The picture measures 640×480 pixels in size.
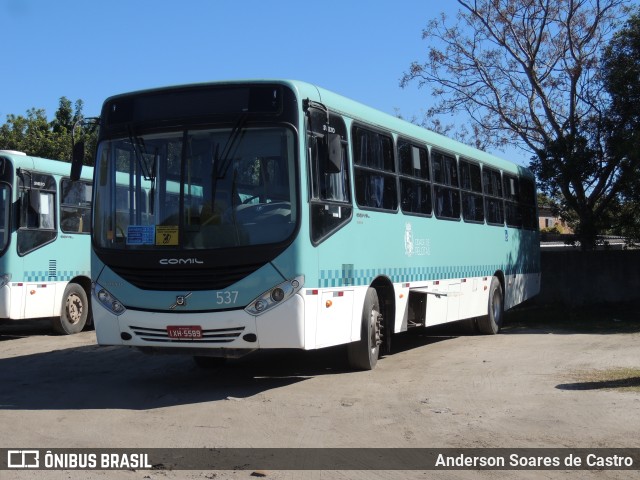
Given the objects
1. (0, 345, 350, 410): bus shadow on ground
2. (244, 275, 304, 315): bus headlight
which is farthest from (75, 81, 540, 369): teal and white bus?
(0, 345, 350, 410): bus shadow on ground

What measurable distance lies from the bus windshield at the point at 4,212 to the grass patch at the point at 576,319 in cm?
1052

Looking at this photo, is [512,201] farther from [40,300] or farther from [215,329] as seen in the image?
[215,329]

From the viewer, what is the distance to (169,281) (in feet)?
30.7

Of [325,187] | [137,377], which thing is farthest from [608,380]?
[137,377]

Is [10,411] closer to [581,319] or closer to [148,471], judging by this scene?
[148,471]

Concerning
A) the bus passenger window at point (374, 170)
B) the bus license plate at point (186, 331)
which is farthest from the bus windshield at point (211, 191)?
the bus passenger window at point (374, 170)

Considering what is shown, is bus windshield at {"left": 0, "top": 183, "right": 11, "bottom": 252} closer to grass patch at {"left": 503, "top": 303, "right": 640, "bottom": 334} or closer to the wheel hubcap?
the wheel hubcap

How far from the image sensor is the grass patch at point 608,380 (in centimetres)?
961

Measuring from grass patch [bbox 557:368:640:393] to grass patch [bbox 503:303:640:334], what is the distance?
249 inches

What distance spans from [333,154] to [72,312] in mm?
9697

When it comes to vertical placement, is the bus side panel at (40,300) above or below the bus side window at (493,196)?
below

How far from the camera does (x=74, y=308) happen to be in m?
17.3

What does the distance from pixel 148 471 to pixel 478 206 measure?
11.0 m

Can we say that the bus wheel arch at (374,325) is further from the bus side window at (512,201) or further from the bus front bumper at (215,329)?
the bus side window at (512,201)
